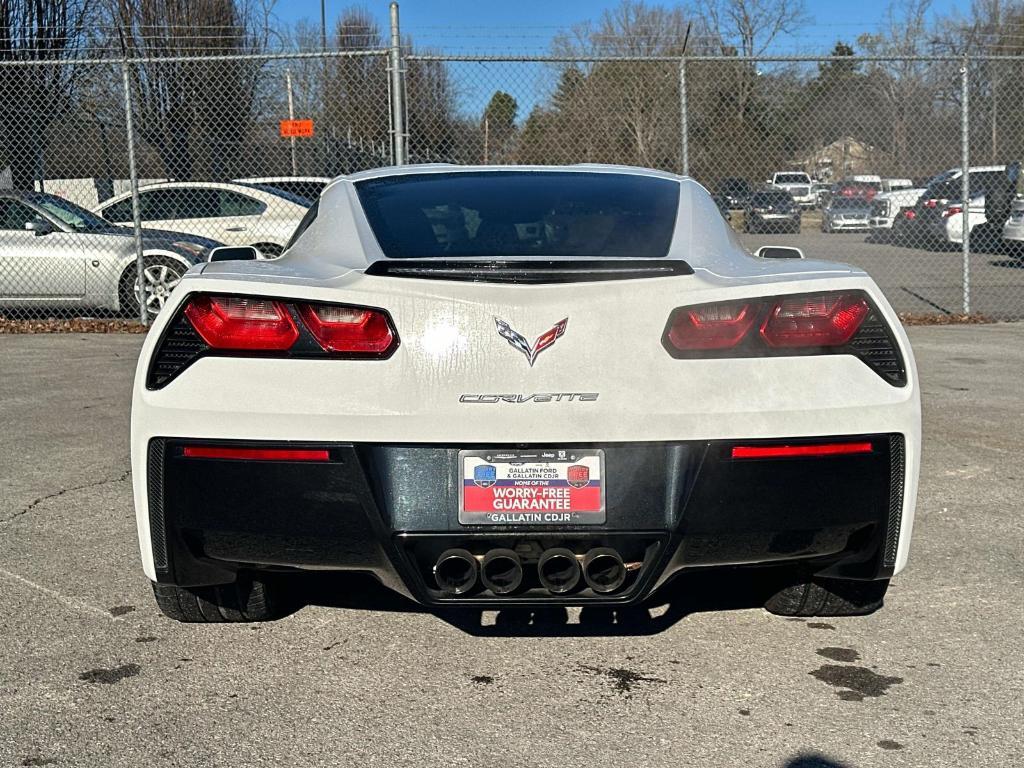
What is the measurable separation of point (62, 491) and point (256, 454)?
273cm

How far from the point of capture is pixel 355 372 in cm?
294

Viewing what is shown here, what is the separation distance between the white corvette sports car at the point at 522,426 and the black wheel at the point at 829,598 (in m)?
0.45

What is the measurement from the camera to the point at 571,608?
3652 mm

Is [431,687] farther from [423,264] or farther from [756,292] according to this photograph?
[756,292]

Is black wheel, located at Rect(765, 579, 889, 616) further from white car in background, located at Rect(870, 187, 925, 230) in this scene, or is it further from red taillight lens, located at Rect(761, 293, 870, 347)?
white car in background, located at Rect(870, 187, 925, 230)

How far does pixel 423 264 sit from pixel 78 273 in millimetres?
9394

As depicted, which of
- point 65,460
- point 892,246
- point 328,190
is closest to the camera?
point 328,190

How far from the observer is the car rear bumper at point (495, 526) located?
293 cm

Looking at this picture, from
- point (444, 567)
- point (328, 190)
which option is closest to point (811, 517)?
point (444, 567)

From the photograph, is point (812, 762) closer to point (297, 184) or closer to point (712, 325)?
point (712, 325)

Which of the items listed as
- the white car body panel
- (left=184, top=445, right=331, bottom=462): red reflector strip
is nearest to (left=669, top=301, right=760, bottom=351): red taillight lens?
(left=184, top=445, right=331, bottom=462): red reflector strip

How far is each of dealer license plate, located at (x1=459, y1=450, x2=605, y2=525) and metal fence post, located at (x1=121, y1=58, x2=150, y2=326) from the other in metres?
8.40

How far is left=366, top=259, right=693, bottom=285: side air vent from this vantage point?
2971mm

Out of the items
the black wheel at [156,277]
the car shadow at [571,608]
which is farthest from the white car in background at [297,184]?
the car shadow at [571,608]
